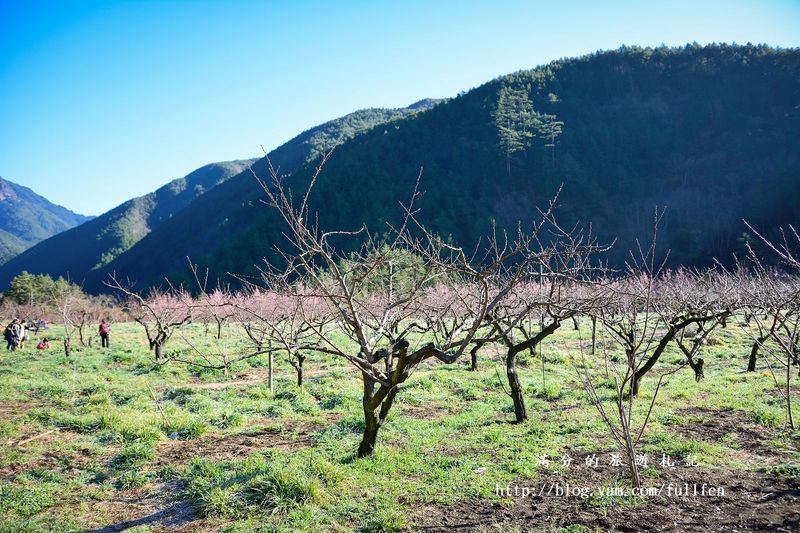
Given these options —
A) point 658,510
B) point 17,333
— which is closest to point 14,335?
point 17,333

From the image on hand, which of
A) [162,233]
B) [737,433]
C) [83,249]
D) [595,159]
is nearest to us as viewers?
[737,433]

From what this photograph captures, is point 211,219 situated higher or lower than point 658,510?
higher

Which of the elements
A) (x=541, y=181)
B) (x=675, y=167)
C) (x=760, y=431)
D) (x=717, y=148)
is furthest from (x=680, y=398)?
(x=717, y=148)

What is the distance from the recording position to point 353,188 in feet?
287

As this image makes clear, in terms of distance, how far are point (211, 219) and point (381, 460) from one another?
135m

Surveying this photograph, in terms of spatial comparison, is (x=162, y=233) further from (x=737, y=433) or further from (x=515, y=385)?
(x=737, y=433)

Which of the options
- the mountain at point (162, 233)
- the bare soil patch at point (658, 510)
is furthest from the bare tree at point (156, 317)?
the mountain at point (162, 233)

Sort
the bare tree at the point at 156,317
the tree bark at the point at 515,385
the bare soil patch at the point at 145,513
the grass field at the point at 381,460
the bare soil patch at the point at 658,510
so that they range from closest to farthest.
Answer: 1. the bare soil patch at the point at 658,510
2. the grass field at the point at 381,460
3. the bare soil patch at the point at 145,513
4. the tree bark at the point at 515,385
5. the bare tree at the point at 156,317

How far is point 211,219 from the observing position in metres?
130

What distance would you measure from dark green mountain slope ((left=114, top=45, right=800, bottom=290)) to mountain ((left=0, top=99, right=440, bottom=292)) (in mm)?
5163

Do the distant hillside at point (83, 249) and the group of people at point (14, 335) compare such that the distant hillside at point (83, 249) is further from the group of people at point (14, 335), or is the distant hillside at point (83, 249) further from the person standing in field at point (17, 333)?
the group of people at point (14, 335)

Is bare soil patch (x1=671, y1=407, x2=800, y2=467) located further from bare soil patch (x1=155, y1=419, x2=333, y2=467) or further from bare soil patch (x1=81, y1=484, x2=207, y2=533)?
bare soil patch (x1=81, y1=484, x2=207, y2=533)

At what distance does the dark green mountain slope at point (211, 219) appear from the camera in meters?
107

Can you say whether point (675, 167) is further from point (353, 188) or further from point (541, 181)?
point (353, 188)
